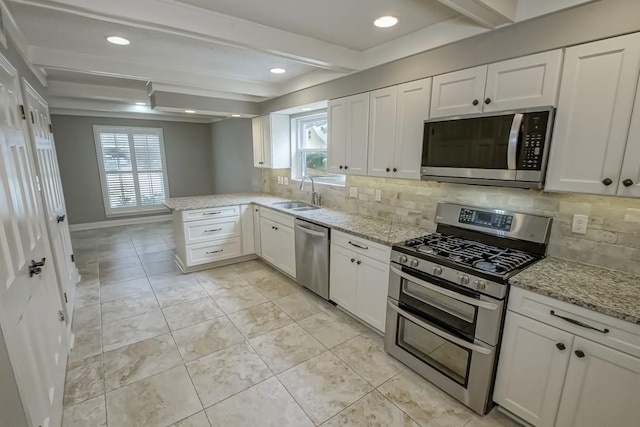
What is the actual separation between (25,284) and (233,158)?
191 inches

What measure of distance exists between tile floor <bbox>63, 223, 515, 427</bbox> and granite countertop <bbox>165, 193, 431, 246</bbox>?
909 millimetres

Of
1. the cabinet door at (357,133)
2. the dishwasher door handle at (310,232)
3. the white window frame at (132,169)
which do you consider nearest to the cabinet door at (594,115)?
the cabinet door at (357,133)

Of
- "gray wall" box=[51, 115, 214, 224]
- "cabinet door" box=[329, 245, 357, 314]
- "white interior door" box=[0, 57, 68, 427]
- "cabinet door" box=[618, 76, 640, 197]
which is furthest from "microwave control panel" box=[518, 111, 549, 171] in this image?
"gray wall" box=[51, 115, 214, 224]

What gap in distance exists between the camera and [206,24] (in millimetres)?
2018

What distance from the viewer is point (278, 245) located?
150 inches

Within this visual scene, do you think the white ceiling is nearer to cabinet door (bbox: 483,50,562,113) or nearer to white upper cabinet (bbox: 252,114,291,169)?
cabinet door (bbox: 483,50,562,113)

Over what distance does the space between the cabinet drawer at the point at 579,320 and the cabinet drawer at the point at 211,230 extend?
11.2ft

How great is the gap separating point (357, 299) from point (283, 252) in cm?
132

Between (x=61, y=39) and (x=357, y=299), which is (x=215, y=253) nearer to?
(x=357, y=299)

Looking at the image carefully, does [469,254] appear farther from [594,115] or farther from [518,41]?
[518,41]

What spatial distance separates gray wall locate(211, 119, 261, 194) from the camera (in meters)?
5.43

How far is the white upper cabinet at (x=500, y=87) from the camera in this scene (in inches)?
66.9

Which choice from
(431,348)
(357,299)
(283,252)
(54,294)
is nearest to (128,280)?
(54,294)

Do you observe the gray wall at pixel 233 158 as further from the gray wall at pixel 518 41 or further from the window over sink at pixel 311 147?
the gray wall at pixel 518 41
